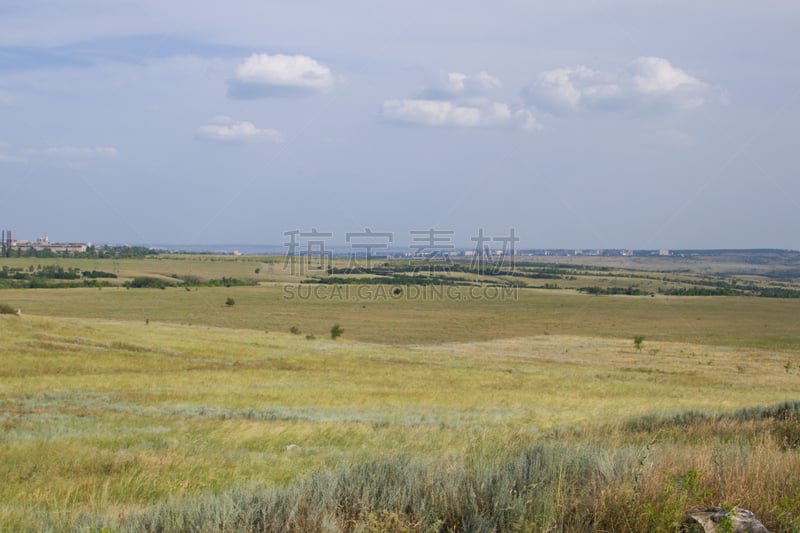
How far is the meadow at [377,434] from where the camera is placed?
509 cm

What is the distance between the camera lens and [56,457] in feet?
31.9

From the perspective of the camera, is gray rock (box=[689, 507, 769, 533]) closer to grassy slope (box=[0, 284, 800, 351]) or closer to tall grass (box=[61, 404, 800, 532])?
tall grass (box=[61, 404, 800, 532])

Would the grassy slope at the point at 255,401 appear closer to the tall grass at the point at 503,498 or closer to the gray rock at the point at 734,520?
the tall grass at the point at 503,498

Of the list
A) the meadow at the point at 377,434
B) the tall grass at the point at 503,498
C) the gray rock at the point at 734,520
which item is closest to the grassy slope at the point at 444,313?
the meadow at the point at 377,434

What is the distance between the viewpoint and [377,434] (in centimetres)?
1263

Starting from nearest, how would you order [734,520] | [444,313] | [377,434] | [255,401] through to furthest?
[734,520]
[377,434]
[255,401]
[444,313]

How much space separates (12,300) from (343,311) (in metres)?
46.5

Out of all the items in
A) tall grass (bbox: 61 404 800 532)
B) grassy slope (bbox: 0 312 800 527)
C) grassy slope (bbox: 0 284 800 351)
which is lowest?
grassy slope (bbox: 0 284 800 351)

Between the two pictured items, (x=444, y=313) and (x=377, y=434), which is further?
(x=444, y=313)

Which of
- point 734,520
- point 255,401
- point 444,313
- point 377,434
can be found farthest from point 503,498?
point 444,313

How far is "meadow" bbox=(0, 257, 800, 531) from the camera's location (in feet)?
16.7

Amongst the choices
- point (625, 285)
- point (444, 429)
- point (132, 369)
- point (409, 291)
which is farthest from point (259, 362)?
point (625, 285)

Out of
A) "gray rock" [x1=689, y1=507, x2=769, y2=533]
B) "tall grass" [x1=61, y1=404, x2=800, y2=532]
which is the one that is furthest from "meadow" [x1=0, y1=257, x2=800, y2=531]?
"gray rock" [x1=689, y1=507, x2=769, y2=533]

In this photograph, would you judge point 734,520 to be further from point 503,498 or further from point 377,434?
point 377,434
